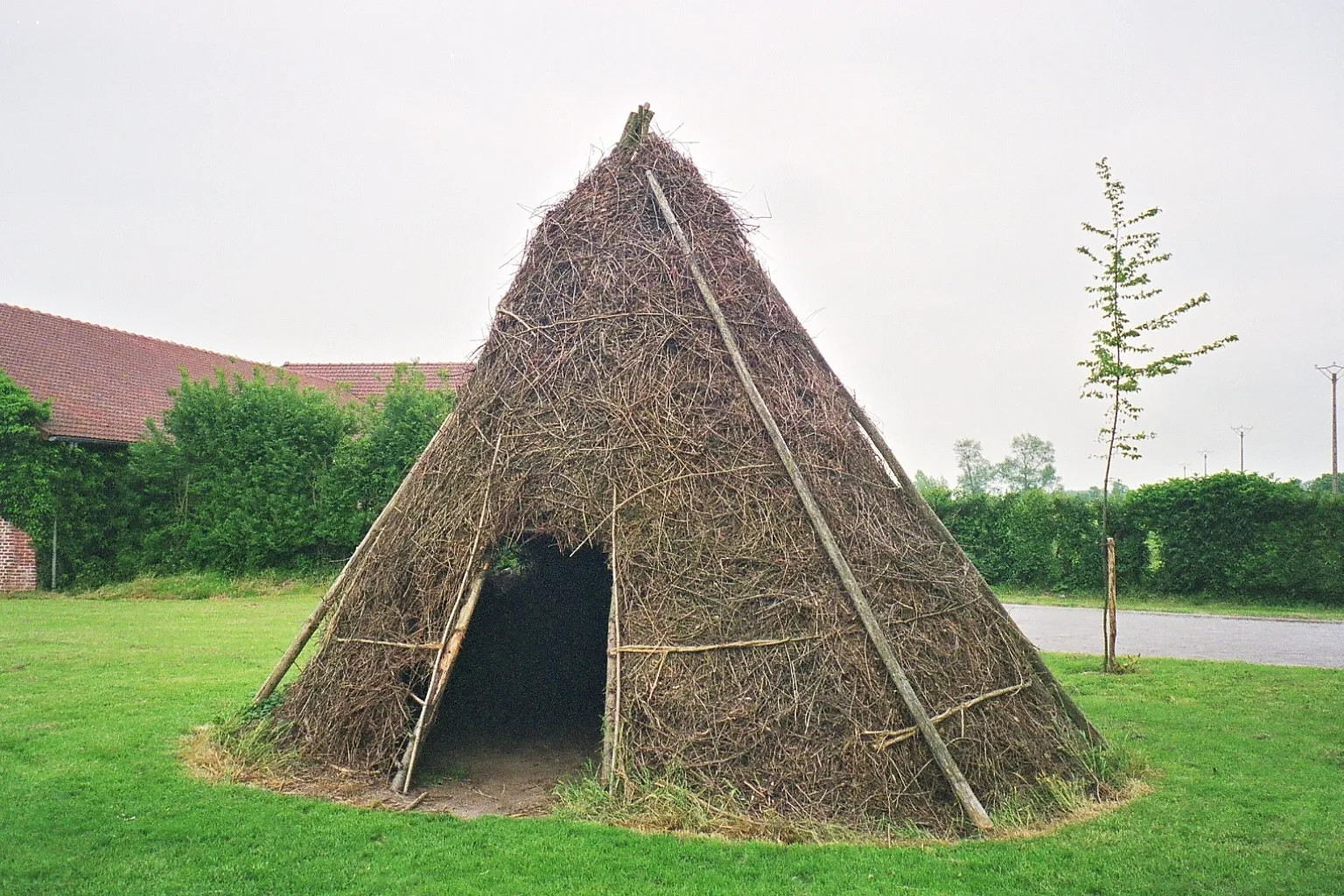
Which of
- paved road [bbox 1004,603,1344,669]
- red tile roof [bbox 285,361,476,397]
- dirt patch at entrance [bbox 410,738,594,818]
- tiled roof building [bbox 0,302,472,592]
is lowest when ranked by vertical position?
dirt patch at entrance [bbox 410,738,594,818]

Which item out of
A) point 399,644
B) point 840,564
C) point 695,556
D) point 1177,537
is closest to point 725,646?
point 695,556

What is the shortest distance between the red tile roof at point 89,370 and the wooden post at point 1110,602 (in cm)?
2150

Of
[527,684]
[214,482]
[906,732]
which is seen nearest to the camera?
[906,732]

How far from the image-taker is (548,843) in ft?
19.9

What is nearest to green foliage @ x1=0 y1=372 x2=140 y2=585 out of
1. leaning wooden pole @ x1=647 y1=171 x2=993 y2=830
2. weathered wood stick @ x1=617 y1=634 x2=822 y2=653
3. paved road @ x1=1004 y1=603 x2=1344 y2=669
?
leaning wooden pole @ x1=647 y1=171 x2=993 y2=830

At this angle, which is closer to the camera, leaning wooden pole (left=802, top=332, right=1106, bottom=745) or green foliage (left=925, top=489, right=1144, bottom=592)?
leaning wooden pole (left=802, top=332, right=1106, bottom=745)

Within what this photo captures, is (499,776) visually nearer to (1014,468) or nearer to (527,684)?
(527,684)

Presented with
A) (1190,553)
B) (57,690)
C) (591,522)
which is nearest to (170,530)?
(57,690)

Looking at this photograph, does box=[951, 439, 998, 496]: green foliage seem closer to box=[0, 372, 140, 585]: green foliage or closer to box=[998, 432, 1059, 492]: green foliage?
box=[998, 432, 1059, 492]: green foliage

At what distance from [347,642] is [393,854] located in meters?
2.28

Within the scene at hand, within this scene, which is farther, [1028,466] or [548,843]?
[1028,466]

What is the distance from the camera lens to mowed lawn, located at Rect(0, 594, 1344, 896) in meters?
5.48

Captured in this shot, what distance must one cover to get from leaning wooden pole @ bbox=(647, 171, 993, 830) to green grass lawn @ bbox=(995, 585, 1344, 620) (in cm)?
1861

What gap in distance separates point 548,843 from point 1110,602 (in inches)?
382
